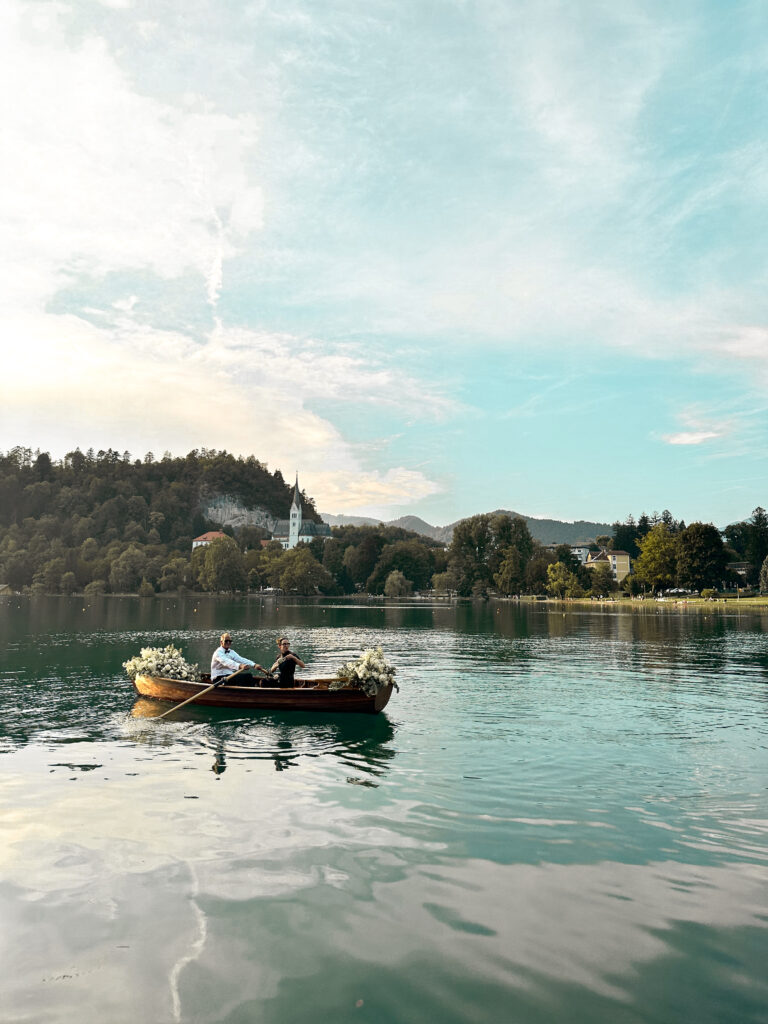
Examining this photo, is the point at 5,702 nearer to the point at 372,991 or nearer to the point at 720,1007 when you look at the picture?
the point at 372,991

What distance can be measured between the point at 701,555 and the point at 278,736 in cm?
11731

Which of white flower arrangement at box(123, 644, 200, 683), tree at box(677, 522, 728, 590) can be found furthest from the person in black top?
tree at box(677, 522, 728, 590)

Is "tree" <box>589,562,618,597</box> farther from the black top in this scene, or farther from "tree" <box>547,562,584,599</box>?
the black top

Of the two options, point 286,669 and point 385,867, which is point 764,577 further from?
point 385,867

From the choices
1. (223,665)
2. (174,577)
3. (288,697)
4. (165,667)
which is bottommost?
(288,697)

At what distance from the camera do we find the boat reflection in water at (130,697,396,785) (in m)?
17.3

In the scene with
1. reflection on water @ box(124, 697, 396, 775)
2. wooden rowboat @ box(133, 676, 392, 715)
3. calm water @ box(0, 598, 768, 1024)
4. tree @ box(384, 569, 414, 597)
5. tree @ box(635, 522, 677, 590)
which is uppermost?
tree @ box(635, 522, 677, 590)

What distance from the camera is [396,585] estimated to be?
181 m

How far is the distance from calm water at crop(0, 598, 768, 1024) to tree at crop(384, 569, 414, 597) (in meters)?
157

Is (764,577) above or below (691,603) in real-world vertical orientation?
above

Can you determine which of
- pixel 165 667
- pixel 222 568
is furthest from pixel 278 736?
pixel 222 568

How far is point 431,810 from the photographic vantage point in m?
12.9

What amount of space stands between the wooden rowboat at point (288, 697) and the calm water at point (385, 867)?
53 centimetres

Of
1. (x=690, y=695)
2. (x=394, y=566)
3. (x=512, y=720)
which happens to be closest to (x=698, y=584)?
(x=394, y=566)
